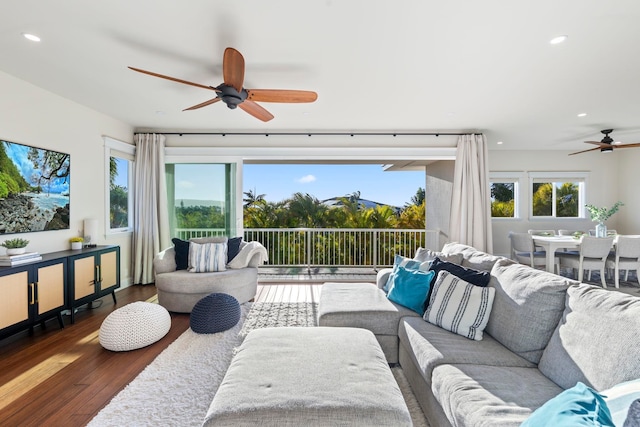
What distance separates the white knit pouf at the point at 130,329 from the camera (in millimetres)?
2637

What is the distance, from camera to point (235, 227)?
5.23m

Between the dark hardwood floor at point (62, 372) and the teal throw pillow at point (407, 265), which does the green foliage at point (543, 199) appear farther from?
the dark hardwood floor at point (62, 372)

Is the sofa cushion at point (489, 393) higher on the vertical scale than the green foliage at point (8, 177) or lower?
lower

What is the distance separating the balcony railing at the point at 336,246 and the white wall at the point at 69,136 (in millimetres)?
2599

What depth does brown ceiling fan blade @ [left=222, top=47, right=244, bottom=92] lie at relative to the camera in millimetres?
2275

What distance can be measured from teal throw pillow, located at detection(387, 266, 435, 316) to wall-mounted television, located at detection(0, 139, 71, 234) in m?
3.74

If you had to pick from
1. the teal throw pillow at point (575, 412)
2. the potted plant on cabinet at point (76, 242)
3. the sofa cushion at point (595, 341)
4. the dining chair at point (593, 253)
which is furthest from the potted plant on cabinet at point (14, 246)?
the dining chair at point (593, 253)

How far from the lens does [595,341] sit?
1.33 meters

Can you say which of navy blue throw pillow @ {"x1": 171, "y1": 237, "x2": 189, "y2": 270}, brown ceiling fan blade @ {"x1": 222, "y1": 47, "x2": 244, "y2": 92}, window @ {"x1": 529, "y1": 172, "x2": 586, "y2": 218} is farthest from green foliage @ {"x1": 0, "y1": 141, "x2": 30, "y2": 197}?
window @ {"x1": 529, "y1": 172, "x2": 586, "y2": 218}

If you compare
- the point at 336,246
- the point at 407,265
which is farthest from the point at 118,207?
the point at 407,265

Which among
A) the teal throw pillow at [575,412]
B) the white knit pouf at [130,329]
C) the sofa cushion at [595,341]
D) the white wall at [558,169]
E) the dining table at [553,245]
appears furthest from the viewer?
the white wall at [558,169]

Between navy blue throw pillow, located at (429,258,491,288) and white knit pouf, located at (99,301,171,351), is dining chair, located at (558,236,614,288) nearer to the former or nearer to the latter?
navy blue throw pillow, located at (429,258,491,288)

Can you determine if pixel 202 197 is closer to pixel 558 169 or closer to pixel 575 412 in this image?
pixel 575 412

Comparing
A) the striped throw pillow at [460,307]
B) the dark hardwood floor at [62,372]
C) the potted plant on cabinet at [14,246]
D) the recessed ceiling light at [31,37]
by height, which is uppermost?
the recessed ceiling light at [31,37]
